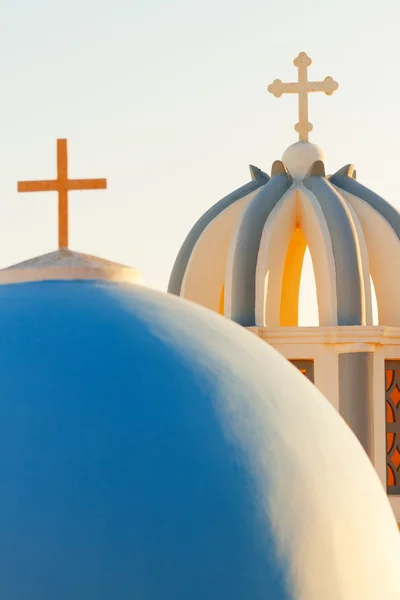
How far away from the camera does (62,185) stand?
6934mm

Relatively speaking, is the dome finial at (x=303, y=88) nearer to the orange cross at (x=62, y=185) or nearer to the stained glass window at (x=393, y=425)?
the stained glass window at (x=393, y=425)

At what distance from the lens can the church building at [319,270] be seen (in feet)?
50.3

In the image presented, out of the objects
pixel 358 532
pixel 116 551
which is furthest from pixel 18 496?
pixel 358 532

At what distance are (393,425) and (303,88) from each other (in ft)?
15.6

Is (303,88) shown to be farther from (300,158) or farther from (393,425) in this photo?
(393,425)

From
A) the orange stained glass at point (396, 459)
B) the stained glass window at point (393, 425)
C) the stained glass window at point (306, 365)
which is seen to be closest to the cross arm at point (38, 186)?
the stained glass window at point (306, 365)

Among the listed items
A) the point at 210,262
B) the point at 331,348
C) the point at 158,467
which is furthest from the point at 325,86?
the point at 158,467

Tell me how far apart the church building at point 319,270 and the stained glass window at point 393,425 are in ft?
0.04

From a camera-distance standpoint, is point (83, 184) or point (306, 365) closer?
point (83, 184)

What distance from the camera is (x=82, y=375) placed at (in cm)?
544

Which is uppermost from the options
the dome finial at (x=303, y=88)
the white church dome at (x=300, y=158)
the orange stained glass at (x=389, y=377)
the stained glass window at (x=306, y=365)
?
the dome finial at (x=303, y=88)

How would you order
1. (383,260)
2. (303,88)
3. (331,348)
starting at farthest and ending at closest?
(303,88) < (383,260) < (331,348)

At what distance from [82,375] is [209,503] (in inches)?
30.5

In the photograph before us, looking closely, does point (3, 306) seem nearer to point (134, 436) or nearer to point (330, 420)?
point (134, 436)
